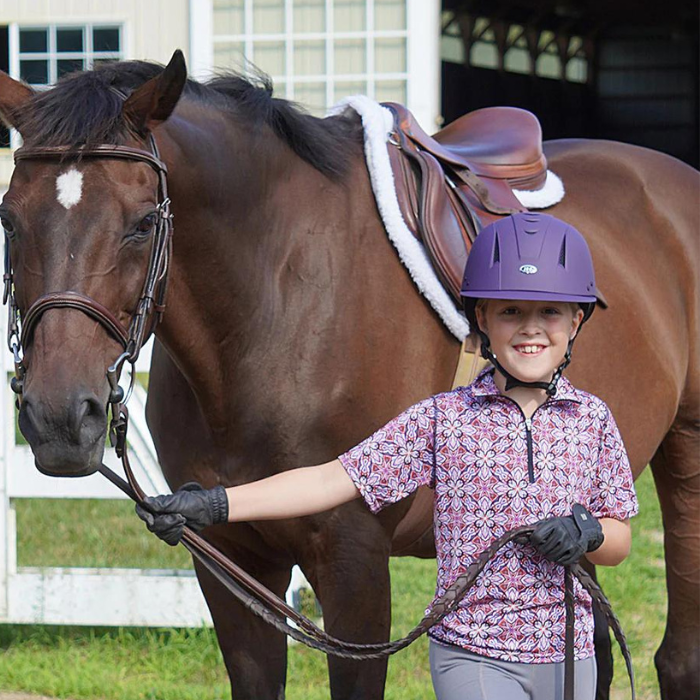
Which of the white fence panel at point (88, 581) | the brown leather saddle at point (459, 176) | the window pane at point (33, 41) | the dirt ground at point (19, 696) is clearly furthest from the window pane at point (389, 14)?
the dirt ground at point (19, 696)

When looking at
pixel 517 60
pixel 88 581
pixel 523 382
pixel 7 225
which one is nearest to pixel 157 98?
pixel 7 225

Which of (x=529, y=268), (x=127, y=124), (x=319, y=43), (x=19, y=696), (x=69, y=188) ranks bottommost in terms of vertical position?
(x=19, y=696)

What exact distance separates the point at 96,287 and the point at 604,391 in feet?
5.52

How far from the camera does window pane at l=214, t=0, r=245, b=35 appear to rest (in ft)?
29.9

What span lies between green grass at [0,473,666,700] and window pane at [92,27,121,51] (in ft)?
16.7

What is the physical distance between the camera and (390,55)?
8.92m

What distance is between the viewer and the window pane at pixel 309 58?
9.12 m

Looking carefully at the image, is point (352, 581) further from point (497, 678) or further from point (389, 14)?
point (389, 14)

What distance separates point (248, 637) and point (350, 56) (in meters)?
6.94

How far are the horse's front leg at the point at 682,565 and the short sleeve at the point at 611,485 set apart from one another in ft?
5.49

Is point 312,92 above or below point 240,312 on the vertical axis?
above

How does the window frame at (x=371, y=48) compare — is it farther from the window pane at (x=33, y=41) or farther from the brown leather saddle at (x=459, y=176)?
the brown leather saddle at (x=459, y=176)

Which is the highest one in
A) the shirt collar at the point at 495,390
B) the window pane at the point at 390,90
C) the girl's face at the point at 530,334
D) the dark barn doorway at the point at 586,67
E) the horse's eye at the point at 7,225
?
the dark barn doorway at the point at 586,67

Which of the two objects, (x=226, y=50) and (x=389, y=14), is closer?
(x=389, y=14)
